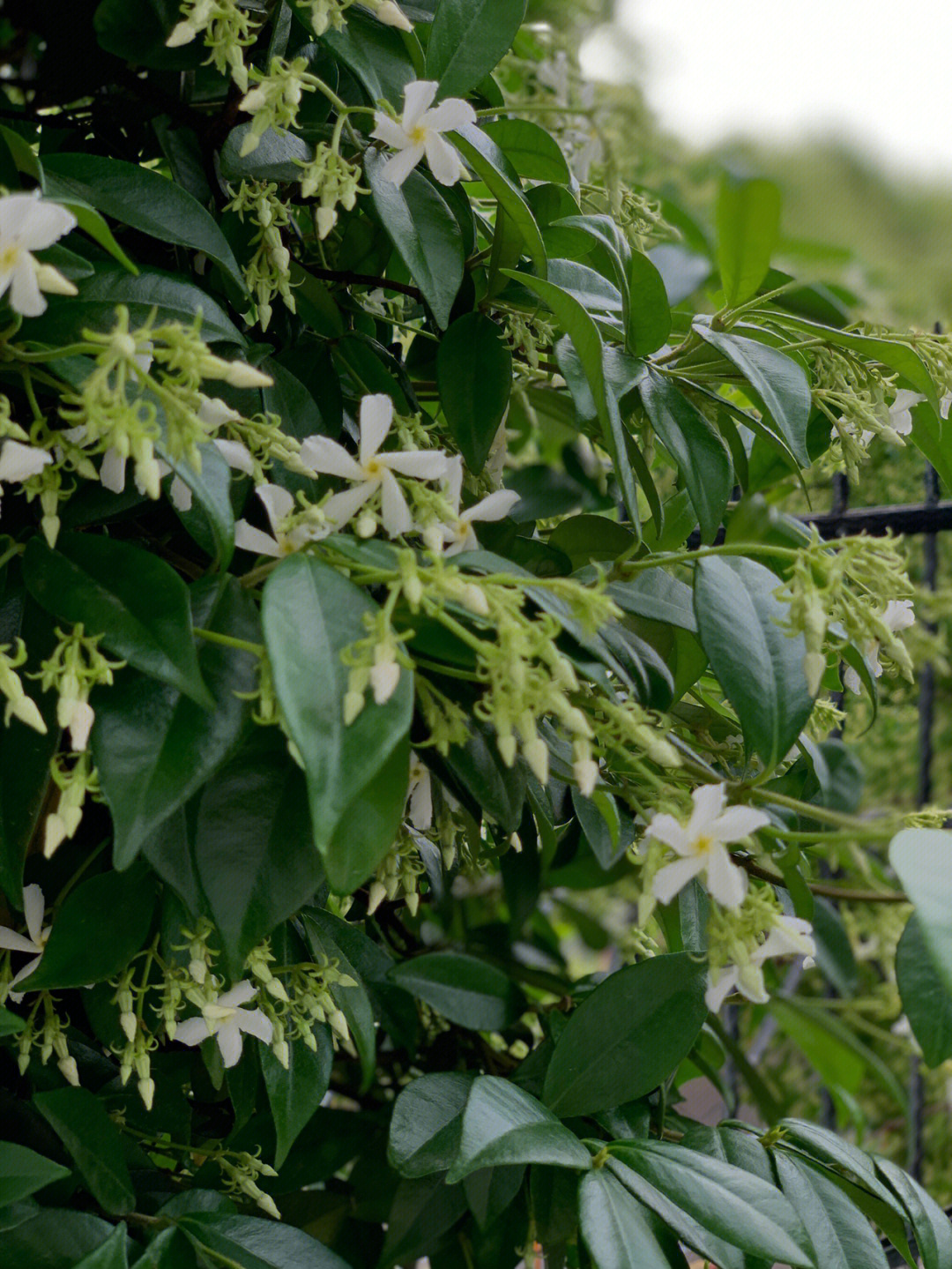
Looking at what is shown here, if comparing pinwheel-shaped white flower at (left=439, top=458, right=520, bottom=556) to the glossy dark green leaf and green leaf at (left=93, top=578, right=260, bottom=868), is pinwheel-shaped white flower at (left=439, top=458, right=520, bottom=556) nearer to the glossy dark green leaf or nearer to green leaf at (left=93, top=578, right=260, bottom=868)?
green leaf at (left=93, top=578, right=260, bottom=868)

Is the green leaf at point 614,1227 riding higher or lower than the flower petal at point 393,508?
lower

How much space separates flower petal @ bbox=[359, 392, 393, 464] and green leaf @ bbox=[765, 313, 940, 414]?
0.23 metres

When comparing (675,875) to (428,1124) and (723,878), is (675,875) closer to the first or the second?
(723,878)

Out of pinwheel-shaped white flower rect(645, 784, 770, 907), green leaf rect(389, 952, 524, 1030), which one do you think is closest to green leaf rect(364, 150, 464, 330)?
pinwheel-shaped white flower rect(645, 784, 770, 907)

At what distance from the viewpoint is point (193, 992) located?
1.43 feet

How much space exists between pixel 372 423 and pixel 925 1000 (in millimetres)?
310

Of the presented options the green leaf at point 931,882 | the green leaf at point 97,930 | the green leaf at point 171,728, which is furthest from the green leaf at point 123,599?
the green leaf at point 931,882

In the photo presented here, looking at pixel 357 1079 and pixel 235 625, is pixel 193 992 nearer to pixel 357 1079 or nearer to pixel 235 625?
pixel 235 625

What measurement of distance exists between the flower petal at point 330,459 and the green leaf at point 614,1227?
0.30 meters

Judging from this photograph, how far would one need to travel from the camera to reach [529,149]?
54 cm

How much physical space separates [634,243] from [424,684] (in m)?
0.32

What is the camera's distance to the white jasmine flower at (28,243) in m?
0.33

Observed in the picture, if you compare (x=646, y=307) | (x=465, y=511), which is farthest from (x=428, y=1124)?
(x=646, y=307)

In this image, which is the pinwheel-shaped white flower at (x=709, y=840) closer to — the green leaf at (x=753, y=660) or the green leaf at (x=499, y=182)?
the green leaf at (x=753, y=660)
